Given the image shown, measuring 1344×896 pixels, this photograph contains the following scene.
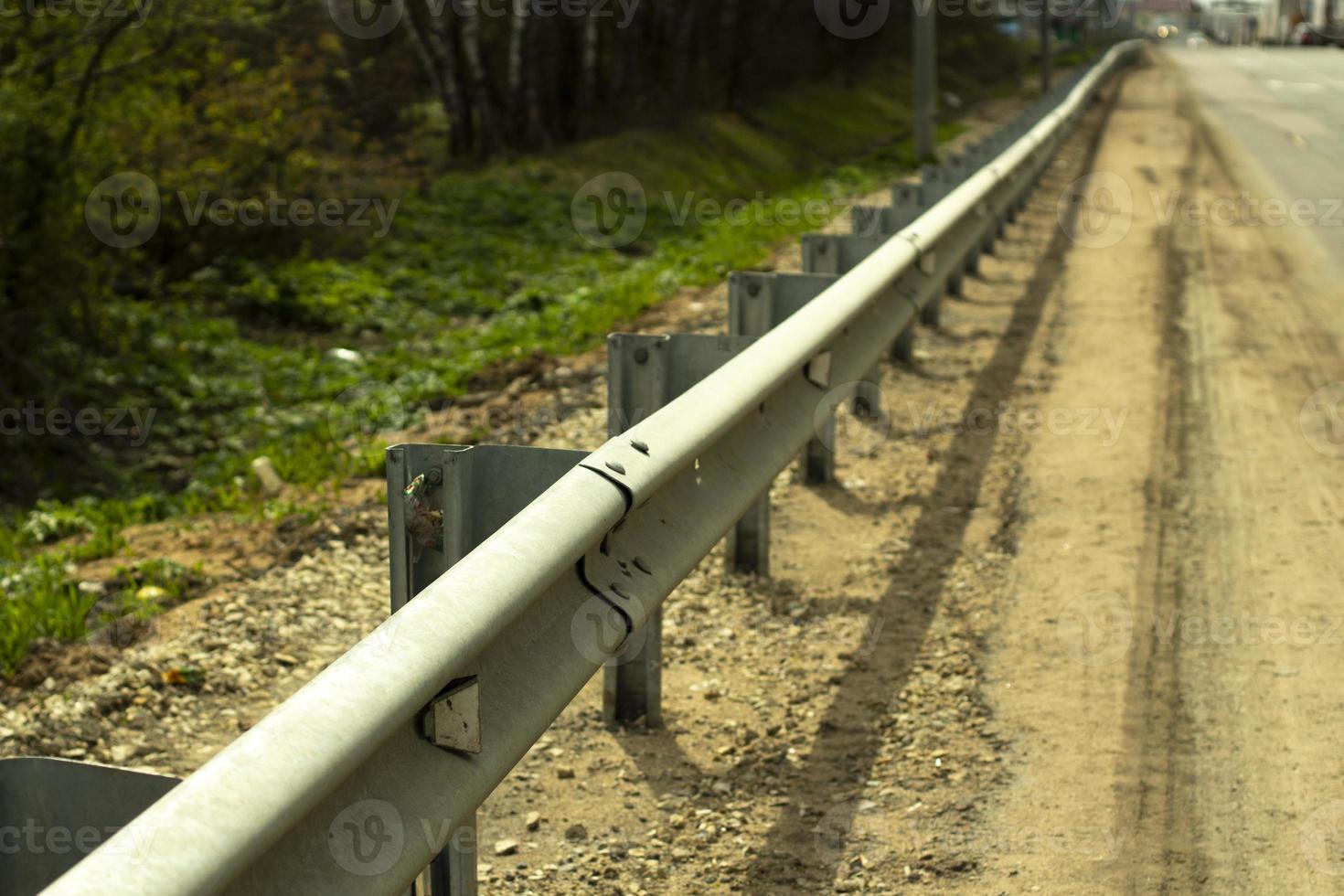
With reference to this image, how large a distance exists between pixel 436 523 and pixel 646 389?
1.38 metres

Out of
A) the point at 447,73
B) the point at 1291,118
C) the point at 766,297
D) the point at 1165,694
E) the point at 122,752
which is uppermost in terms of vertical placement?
the point at 447,73

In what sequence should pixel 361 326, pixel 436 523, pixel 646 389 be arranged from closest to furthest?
pixel 436 523
pixel 646 389
pixel 361 326

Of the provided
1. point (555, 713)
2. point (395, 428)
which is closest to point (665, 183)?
point (395, 428)

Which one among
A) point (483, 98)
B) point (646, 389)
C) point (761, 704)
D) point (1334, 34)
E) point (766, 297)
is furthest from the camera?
point (1334, 34)

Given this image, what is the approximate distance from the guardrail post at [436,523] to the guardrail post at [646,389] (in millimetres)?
1143

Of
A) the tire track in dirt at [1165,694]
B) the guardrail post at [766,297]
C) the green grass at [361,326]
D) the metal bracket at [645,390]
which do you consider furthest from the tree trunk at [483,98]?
the metal bracket at [645,390]

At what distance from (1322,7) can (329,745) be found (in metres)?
68.4

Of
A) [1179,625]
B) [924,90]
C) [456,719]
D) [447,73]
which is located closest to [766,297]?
[1179,625]

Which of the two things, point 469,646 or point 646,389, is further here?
point 646,389

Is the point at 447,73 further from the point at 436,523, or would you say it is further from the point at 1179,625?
the point at 436,523

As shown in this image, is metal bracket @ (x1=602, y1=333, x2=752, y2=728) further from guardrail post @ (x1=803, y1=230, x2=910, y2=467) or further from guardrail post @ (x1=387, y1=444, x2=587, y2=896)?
guardrail post @ (x1=803, y1=230, x2=910, y2=467)

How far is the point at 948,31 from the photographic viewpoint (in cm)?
4562

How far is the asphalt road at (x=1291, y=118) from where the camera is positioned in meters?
16.0

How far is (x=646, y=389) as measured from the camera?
4090 mm
